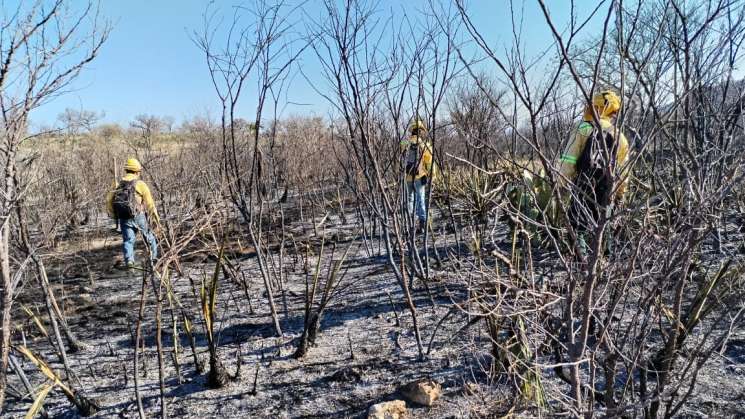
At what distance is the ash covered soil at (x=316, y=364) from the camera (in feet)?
7.30

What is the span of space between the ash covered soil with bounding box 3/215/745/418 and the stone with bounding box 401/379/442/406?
0.03m

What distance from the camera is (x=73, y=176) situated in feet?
28.6

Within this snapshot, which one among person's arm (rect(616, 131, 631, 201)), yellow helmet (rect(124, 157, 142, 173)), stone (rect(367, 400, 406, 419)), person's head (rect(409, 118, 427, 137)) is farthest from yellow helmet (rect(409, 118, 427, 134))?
yellow helmet (rect(124, 157, 142, 173))

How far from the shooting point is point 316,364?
2.78 meters

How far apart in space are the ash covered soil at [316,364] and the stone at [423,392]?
34 millimetres

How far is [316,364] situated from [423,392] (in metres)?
0.78

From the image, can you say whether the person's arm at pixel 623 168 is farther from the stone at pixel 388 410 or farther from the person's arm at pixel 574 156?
the stone at pixel 388 410

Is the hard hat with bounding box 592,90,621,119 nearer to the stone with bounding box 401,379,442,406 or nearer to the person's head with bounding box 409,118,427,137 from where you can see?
the person's head with bounding box 409,118,427,137

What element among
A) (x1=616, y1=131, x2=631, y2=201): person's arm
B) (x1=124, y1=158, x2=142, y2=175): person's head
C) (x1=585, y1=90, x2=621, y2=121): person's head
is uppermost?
(x1=124, y1=158, x2=142, y2=175): person's head

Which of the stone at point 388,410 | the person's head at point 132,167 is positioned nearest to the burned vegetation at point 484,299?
the stone at point 388,410

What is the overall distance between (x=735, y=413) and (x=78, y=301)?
498 cm

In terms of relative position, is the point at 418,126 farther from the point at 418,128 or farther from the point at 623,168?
the point at 623,168

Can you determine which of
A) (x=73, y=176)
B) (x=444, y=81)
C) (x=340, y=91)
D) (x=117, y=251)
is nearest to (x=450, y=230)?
(x=444, y=81)

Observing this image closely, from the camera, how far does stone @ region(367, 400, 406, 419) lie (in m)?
2.12
